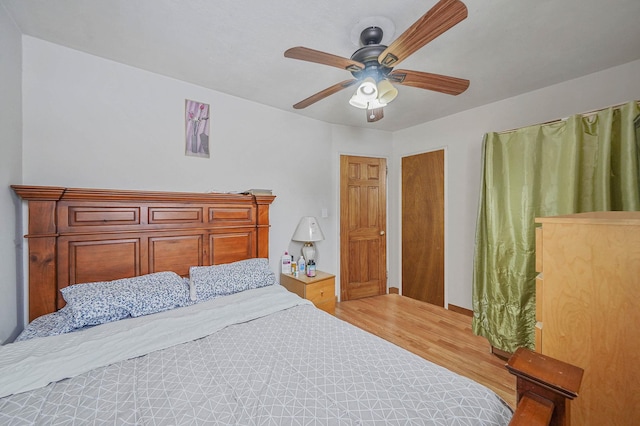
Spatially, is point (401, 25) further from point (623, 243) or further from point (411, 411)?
point (411, 411)

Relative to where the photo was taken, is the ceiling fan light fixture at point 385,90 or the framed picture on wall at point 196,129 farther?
the framed picture on wall at point 196,129

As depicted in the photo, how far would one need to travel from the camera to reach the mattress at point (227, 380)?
0.88 meters

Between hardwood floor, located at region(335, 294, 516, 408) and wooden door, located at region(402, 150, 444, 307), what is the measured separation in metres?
0.22

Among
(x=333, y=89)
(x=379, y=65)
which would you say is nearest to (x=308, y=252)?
(x=333, y=89)

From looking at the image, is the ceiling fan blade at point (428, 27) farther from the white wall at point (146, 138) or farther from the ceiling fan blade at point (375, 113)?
the white wall at point (146, 138)

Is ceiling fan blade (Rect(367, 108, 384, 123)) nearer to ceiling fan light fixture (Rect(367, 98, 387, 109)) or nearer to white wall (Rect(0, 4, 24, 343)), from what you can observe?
ceiling fan light fixture (Rect(367, 98, 387, 109))

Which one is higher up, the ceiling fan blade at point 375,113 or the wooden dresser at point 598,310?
the ceiling fan blade at point 375,113

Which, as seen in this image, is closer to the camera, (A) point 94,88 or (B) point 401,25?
(B) point 401,25

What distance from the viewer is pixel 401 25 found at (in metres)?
1.61

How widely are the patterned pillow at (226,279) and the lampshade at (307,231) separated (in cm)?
64

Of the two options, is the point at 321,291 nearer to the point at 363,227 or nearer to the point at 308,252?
the point at 308,252

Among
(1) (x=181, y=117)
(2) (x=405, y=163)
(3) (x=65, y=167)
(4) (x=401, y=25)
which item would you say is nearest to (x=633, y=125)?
(4) (x=401, y=25)

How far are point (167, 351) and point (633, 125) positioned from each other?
320cm

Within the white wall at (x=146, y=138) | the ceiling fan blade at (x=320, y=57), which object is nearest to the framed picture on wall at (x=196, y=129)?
the white wall at (x=146, y=138)
